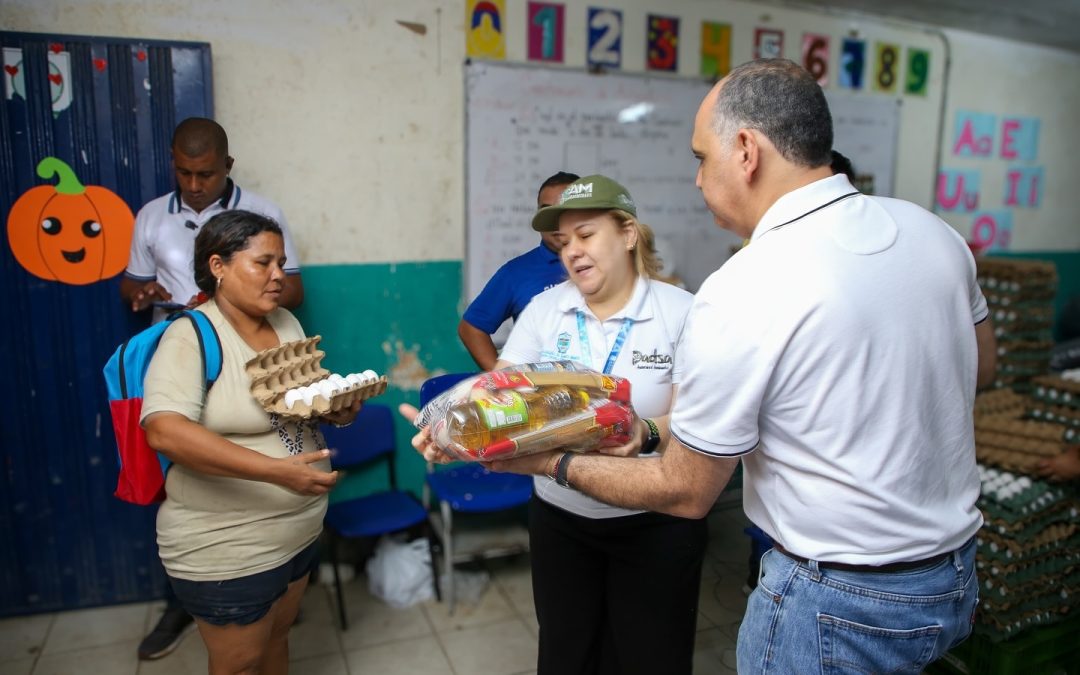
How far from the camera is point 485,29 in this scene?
3238 millimetres

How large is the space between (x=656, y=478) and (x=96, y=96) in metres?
1.81

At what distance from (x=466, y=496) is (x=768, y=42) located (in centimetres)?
297

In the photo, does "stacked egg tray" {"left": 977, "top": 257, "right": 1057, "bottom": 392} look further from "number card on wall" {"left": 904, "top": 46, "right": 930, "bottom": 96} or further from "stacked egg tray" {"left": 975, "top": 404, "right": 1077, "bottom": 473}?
"number card on wall" {"left": 904, "top": 46, "right": 930, "bottom": 96}

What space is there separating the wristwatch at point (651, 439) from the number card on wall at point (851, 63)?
11.1 ft

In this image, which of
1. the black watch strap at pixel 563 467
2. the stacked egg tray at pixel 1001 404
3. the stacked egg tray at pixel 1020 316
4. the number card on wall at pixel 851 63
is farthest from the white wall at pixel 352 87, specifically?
the stacked egg tray at pixel 1001 404

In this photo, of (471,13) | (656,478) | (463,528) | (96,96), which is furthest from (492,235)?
(656,478)

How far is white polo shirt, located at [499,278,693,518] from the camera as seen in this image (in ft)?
5.95

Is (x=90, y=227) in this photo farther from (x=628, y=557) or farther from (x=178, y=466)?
(x=628, y=557)

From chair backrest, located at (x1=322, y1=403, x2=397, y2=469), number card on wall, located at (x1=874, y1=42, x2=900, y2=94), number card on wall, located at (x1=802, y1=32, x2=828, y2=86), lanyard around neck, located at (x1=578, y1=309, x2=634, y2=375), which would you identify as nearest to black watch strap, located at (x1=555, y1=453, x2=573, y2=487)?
lanyard around neck, located at (x1=578, y1=309, x2=634, y2=375)

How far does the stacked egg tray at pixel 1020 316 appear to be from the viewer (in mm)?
3096

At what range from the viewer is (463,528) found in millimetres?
3314

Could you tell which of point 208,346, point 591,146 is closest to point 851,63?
point 591,146

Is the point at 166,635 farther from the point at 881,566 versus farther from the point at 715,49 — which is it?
the point at 715,49

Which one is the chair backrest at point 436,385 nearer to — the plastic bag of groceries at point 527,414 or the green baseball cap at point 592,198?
the green baseball cap at point 592,198
